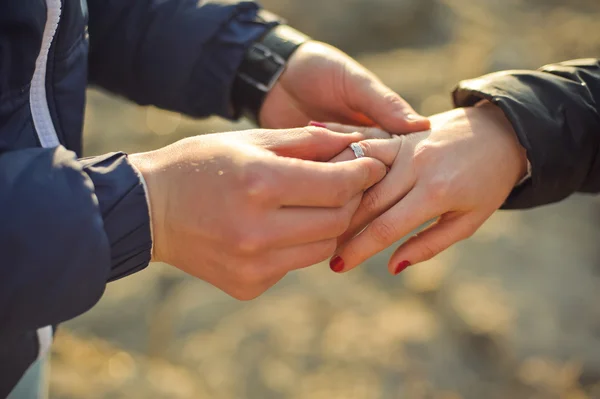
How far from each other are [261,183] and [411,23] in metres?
2.60

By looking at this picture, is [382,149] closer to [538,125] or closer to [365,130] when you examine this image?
[365,130]

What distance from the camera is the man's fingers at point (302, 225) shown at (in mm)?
792

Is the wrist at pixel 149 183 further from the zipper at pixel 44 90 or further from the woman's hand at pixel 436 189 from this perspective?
the woman's hand at pixel 436 189

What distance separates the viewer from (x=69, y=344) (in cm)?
182

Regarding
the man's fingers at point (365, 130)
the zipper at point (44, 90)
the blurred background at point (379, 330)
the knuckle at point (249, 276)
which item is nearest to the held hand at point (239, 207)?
the knuckle at point (249, 276)

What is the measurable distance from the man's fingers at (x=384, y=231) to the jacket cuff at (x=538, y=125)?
0.17 metres

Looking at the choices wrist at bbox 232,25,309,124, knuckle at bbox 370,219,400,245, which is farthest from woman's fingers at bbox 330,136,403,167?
wrist at bbox 232,25,309,124

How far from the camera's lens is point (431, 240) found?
104 centimetres

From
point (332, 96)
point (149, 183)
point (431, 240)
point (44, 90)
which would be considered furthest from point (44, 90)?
point (431, 240)

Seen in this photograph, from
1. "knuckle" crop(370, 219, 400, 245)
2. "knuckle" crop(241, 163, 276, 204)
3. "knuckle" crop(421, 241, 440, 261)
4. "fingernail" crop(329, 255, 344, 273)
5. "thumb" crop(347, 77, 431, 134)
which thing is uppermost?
"knuckle" crop(241, 163, 276, 204)

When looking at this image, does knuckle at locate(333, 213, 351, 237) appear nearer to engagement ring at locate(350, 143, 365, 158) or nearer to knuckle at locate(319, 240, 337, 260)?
knuckle at locate(319, 240, 337, 260)

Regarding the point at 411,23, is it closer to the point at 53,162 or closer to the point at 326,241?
the point at 326,241

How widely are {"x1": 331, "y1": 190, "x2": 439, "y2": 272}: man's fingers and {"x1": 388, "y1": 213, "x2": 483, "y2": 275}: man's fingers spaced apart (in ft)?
0.12

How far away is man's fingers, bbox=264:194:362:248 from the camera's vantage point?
0.79 metres
